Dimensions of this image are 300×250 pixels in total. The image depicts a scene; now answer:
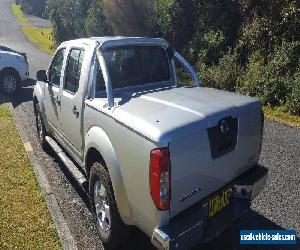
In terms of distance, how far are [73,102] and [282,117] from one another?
21.5ft

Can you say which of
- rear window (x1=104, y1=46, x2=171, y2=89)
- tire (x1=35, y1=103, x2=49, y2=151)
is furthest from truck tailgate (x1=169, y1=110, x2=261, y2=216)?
tire (x1=35, y1=103, x2=49, y2=151)

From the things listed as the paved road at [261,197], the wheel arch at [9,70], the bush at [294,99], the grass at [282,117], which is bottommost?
the grass at [282,117]

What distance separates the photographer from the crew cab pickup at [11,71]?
13070 mm

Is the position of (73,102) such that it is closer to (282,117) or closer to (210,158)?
(210,158)

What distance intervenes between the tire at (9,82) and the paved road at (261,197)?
4823 millimetres

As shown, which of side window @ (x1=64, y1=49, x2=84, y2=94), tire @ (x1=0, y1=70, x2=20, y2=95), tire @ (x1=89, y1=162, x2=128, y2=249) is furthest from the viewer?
tire @ (x1=0, y1=70, x2=20, y2=95)

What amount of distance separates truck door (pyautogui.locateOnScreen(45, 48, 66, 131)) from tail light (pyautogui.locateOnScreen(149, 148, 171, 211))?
2858mm

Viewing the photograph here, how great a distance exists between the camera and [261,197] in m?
5.27

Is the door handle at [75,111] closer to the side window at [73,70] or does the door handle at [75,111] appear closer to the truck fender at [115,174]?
the side window at [73,70]

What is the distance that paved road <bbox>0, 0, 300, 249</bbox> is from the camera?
14.4ft

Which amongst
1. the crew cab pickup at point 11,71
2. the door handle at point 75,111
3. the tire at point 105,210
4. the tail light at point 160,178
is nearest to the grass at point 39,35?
the crew cab pickup at point 11,71

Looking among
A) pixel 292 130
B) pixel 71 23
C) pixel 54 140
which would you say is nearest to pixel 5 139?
pixel 54 140

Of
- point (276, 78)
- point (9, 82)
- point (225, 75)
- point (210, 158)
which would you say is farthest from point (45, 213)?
point (9, 82)

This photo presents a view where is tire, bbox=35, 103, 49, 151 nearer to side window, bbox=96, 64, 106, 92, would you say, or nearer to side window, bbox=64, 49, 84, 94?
side window, bbox=64, 49, 84, 94
